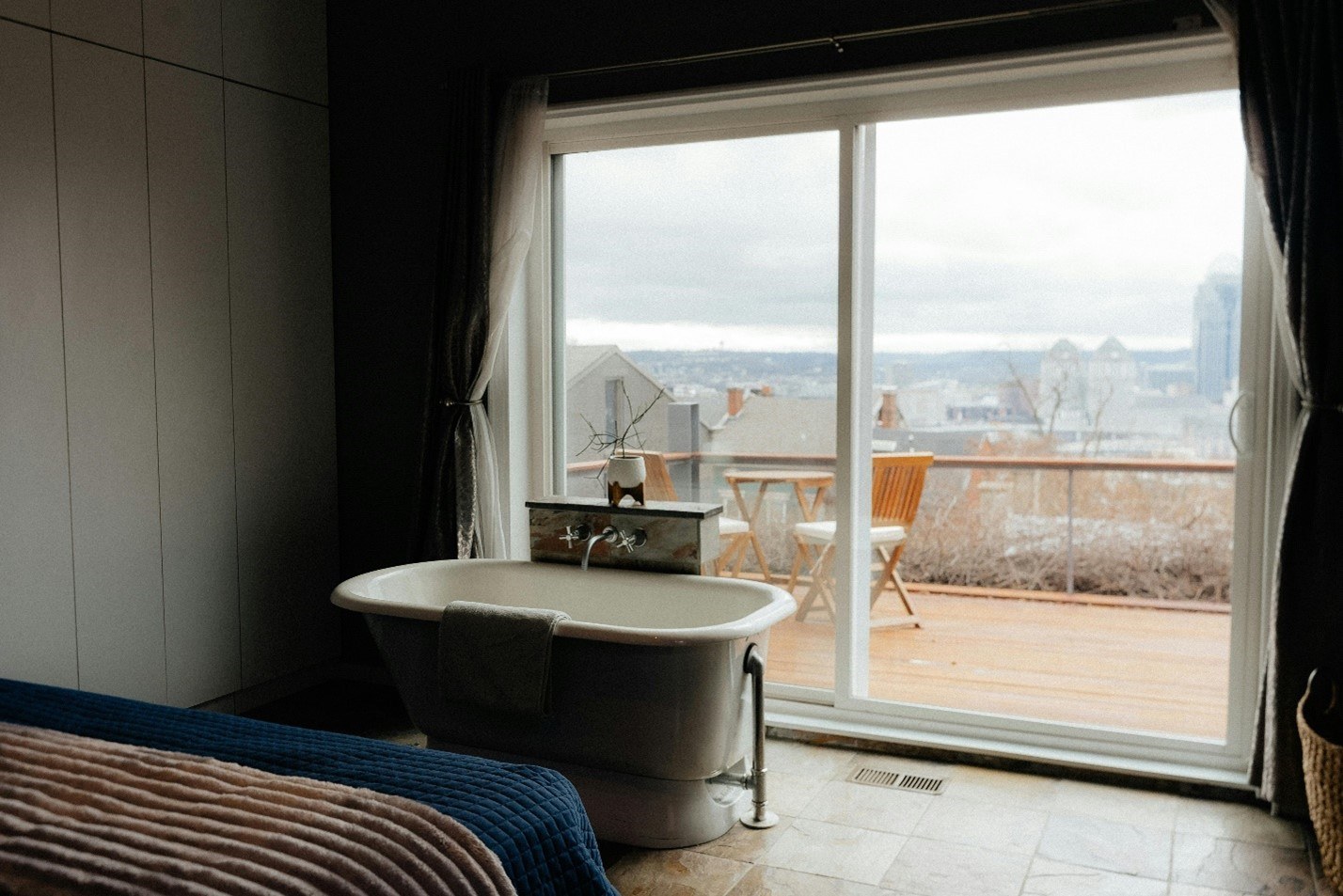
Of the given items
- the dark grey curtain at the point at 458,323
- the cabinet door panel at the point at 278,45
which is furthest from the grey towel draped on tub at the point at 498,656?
the cabinet door panel at the point at 278,45

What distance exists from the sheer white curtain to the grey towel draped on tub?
39.3 inches

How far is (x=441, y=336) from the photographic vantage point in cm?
382

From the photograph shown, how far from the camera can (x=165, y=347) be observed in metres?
3.47

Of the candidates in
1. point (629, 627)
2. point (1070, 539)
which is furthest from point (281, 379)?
point (1070, 539)

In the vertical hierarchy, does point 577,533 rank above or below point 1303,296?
below

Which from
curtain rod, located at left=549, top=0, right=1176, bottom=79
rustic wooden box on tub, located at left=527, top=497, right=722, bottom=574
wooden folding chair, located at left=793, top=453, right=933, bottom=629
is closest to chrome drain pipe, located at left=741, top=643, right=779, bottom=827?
rustic wooden box on tub, located at left=527, top=497, right=722, bottom=574

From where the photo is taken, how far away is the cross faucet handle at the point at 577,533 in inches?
139

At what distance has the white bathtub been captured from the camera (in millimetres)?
2658

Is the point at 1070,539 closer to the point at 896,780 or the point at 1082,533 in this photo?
the point at 1082,533

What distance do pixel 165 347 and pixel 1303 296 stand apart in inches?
131

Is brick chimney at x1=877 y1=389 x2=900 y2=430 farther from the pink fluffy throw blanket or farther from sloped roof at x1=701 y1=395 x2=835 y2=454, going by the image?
the pink fluffy throw blanket

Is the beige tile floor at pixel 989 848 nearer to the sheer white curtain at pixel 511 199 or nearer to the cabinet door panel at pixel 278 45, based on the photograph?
the sheer white curtain at pixel 511 199

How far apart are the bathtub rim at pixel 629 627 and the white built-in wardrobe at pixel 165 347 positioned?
0.75 m

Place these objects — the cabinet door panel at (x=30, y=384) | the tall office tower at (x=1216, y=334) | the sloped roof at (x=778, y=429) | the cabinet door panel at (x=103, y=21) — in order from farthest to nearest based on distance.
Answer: the sloped roof at (x=778, y=429), the tall office tower at (x=1216, y=334), the cabinet door panel at (x=103, y=21), the cabinet door panel at (x=30, y=384)
